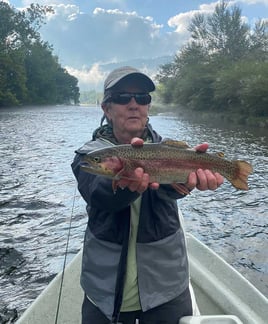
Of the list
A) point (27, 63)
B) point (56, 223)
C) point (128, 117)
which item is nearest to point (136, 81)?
point (128, 117)

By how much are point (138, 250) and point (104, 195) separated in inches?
18.1

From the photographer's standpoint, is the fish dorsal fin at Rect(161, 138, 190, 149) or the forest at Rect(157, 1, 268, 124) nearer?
the fish dorsal fin at Rect(161, 138, 190, 149)

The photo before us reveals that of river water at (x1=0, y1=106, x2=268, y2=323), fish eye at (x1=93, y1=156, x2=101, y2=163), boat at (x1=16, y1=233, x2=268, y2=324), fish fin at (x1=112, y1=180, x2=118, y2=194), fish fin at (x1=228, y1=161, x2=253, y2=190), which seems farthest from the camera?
river water at (x1=0, y1=106, x2=268, y2=323)

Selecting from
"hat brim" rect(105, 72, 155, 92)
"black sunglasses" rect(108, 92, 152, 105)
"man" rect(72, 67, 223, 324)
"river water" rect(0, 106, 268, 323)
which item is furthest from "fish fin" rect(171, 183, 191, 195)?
"river water" rect(0, 106, 268, 323)

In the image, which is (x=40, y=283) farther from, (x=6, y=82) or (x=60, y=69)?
(x=60, y=69)

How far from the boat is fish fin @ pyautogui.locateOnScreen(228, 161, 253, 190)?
137 centimetres

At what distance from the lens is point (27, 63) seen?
8581 cm

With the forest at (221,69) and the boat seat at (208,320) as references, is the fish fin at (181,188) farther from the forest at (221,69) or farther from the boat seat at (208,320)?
the forest at (221,69)

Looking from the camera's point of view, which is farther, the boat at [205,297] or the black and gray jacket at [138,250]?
the boat at [205,297]

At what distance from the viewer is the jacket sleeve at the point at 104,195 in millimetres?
2410

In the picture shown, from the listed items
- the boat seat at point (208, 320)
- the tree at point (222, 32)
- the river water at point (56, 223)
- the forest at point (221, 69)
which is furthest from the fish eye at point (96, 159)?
the tree at point (222, 32)

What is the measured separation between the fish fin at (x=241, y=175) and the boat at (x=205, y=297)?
137 cm

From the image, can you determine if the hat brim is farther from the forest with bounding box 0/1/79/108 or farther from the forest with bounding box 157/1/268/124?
the forest with bounding box 0/1/79/108

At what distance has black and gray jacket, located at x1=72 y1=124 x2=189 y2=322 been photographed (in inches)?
103
